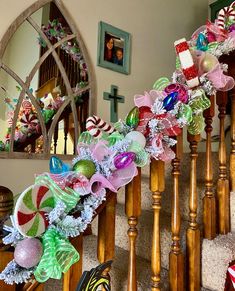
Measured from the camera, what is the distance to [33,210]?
0.65 m

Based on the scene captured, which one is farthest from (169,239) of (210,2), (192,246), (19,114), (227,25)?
(210,2)

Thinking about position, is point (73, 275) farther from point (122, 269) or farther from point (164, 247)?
point (164, 247)

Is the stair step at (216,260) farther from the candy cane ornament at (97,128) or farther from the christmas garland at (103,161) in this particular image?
the candy cane ornament at (97,128)

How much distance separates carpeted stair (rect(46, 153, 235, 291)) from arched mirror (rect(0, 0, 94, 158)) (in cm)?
72

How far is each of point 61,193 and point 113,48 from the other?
75.9 inches

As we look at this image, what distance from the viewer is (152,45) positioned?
2.64 m

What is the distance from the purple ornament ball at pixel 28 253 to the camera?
63 centimetres

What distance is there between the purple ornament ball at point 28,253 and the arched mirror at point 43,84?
1.21m

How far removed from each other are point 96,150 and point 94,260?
0.65 m

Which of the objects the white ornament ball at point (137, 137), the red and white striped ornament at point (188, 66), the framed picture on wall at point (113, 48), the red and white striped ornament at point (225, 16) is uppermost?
the framed picture on wall at point (113, 48)

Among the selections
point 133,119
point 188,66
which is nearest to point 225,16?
point 188,66

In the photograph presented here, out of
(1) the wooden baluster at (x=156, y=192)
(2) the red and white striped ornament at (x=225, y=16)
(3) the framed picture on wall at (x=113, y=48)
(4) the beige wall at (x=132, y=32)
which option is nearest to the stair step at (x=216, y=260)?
(1) the wooden baluster at (x=156, y=192)

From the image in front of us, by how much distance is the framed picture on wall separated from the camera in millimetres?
2258

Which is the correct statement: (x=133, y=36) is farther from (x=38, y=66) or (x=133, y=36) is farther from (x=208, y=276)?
(x=208, y=276)
